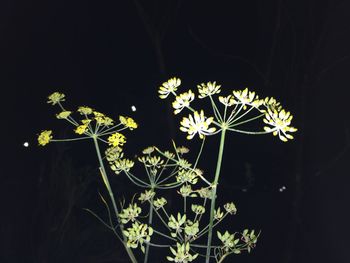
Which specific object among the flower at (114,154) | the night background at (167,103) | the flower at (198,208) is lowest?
the flower at (198,208)

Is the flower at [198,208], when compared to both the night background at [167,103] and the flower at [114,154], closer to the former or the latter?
the flower at [114,154]

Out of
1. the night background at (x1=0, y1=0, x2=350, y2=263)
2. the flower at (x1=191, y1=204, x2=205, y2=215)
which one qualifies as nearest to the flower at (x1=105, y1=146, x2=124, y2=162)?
the flower at (x1=191, y1=204, x2=205, y2=215)

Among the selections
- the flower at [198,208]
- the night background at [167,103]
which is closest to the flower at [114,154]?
the flower at [198,208]

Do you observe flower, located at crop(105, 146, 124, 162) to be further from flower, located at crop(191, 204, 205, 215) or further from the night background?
the night background

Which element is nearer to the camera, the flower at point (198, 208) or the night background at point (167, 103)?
the flower at point (198, 208)

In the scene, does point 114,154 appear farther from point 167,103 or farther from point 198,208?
point 167,103

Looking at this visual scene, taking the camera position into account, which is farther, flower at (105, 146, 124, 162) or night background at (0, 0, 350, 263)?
night background at (0, 0, 350, 263)

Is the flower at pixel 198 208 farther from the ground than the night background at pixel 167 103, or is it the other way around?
the night background at pixel 167 103

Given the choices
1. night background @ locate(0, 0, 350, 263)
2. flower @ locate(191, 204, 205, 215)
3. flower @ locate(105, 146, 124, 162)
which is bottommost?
flower @ locate(191, 204, 205, 215)
